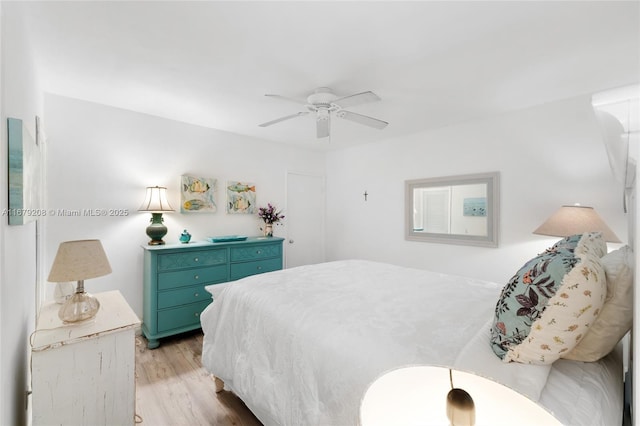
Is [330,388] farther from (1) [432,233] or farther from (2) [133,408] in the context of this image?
(1) [432,233]

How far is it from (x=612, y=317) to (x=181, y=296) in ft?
10.5

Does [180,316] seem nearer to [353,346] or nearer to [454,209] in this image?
[353,346]

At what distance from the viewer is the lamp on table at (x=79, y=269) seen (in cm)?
134

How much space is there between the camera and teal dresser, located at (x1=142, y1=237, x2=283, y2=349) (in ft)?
9.11

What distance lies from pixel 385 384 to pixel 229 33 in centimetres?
195

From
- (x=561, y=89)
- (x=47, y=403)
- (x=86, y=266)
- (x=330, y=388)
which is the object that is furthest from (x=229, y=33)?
(x=561, y=89)

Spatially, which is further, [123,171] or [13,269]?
[123,171]

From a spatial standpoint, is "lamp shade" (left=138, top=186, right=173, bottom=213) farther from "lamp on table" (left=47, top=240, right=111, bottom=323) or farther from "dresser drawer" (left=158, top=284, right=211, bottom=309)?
"lamp on table" (left=47, top=240, right=111, bottom=323)

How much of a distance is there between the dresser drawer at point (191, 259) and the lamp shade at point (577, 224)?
321cm

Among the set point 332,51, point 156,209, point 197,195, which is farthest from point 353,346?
point 197,195

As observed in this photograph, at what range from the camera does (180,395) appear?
205 centimetres

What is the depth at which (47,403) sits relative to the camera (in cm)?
127

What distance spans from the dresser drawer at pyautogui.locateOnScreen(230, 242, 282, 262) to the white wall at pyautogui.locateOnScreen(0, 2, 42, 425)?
6.15 feet

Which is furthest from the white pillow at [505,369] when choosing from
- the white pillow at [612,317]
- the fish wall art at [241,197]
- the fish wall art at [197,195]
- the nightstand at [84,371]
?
the fish wall art at [241,197]
